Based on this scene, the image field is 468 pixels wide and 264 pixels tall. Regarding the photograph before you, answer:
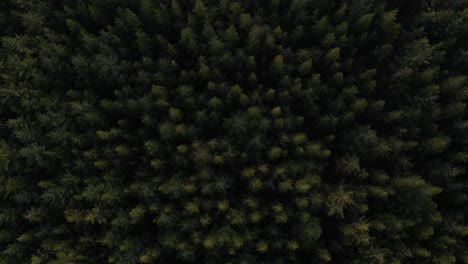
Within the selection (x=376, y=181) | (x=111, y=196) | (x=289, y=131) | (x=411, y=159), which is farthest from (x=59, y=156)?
(x=411, y=159)

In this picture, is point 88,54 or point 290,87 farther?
point 88,54

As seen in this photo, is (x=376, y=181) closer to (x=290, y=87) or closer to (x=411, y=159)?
(x=411, y=159)

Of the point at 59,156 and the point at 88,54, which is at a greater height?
the point at 88,54

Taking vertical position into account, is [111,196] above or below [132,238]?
above

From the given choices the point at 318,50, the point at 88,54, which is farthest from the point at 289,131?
the point at 88,54

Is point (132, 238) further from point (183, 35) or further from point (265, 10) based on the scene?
point (265, 10)

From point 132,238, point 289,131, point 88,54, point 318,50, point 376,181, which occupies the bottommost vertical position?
point 132,238

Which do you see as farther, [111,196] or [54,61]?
[54,61]
